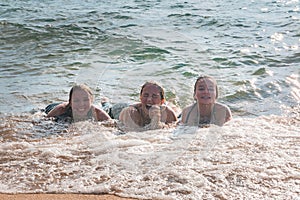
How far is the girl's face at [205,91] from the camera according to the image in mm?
6043

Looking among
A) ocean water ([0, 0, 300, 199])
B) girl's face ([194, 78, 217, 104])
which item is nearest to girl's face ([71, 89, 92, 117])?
ocean water ([0, 0, 300, 199])

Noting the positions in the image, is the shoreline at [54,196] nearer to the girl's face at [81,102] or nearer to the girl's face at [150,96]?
the girl's face at [150,96]

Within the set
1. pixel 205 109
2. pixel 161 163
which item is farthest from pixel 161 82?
pixel 161 163

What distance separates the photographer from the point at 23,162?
4059mm

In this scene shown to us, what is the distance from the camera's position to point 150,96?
5.96m

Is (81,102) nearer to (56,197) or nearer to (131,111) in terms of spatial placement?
(131,111)

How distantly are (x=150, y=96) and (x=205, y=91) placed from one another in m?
0.77

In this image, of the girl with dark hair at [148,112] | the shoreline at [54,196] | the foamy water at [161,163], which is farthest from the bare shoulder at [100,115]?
the shoreline at [54,196]

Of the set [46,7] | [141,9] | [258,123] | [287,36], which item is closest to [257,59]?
[287,36]

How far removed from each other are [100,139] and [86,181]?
1314 millimetres

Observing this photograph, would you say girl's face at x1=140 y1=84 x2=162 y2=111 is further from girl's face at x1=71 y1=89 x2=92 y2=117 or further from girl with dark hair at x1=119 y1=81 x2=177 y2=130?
girl's face at x1=71 y1=89 x2=92 y2=117

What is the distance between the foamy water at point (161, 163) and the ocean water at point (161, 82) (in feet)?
0.04

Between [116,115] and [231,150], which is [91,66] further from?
[231,150]

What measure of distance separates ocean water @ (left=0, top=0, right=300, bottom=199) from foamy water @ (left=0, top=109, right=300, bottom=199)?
0.04ft
